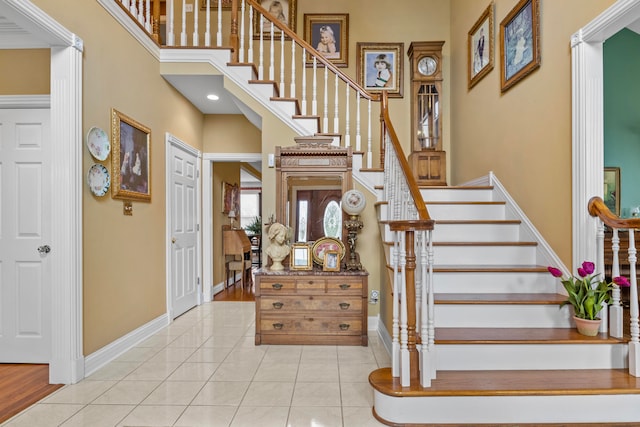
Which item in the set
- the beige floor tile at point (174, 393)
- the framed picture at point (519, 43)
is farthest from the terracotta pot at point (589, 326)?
the beige floor tile at point (174, 393)

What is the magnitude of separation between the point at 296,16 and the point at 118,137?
336 cm

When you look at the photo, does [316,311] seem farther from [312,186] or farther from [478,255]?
[478,255]

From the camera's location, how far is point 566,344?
2.10 m

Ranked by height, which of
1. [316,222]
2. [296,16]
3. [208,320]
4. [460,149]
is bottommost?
[208,320]

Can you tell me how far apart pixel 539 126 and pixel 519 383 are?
6.67 ft

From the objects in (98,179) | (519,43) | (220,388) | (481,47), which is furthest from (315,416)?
(481,47)

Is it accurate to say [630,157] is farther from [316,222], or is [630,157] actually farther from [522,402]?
[316,222]

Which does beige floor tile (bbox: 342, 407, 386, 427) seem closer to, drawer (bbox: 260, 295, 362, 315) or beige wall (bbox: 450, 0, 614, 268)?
drawer (bbox: 260, 295, 362, 315)

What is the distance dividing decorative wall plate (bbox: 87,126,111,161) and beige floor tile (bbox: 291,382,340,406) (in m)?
2.25

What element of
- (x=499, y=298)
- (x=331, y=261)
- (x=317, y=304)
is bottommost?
(x=317, y=304)

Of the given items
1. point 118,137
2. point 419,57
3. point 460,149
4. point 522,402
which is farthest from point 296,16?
point 522,402

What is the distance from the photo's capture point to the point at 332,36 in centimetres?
505

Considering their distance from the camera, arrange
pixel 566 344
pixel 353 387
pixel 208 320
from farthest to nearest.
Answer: pixel 208 320, pixel 353 387, pixel 566 344

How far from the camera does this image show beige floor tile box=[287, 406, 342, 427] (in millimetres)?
1941
